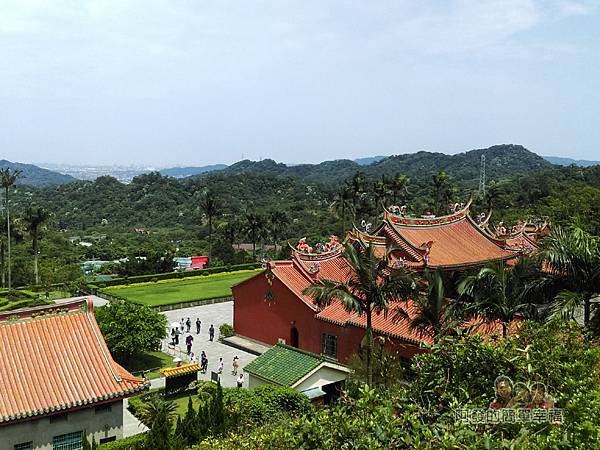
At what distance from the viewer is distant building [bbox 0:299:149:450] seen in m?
15.0

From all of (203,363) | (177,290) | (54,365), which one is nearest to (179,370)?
(203,363)

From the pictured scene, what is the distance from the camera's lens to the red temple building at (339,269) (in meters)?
25.9

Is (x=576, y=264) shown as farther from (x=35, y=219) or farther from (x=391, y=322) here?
(x=35, y=219)

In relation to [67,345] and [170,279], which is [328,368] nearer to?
[67,345]

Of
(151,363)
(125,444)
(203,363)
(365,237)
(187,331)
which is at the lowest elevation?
(187,331)

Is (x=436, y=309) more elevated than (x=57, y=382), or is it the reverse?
(x=436, y=309)

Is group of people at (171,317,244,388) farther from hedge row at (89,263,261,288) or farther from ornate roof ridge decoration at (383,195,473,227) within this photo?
hedge row at (89,263,261,288)

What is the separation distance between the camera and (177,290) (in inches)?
2036

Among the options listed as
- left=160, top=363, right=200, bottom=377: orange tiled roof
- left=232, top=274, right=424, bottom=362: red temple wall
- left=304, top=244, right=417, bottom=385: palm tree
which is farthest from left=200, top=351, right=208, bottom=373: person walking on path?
left=304, top=244, right=417, bottom=385: palm tree

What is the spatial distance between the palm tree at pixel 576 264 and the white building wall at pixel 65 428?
42.2ft

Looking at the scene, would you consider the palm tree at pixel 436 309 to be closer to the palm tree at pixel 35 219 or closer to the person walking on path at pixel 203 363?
the person walking on path at pixel 203 363

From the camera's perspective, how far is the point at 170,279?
56562mm

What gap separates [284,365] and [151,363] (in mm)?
10406

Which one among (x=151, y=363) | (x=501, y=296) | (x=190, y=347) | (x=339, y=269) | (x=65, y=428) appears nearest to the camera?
(x=65, y=428)
